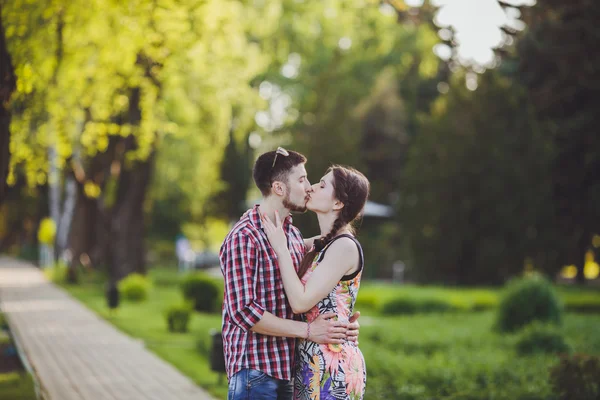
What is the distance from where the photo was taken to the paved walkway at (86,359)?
929 centimetres

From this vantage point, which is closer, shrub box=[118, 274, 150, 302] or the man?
the man

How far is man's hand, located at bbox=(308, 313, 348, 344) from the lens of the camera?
3.86 m

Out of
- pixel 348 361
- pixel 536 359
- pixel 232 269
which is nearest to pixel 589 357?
pixel 536 359

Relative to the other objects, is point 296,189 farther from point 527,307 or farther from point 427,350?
point 527,307

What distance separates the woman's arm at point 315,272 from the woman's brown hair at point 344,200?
10cm

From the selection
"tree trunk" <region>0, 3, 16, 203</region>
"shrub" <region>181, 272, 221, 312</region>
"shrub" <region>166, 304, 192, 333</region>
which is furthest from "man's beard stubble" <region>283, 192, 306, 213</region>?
"shrub" <region>181, 272, 221, 312</region>

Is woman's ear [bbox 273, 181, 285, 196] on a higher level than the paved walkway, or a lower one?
higher

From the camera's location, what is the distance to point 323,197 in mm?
4008

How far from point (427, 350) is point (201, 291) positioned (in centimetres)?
742

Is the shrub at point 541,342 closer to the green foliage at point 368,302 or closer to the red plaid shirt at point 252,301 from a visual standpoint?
the green foliage at point 368,302

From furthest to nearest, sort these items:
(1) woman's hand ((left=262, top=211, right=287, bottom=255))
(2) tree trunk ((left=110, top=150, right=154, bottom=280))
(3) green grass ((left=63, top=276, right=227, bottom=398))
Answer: (2) tree trunk ((left=110, top=150, right=154, bottom=280)) → (3) green grass ((left=63, top=276, right=227, bottom=398)) → (1) woman's hand ((left=262, top=211, right=287, bottom=255))

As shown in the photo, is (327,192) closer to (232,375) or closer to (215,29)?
(232,375)

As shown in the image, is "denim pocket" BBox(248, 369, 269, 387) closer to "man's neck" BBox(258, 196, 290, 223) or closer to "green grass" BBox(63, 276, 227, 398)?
"man's neck" BBox(258, 196, 290, 223)

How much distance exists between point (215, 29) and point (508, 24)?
10731mm
